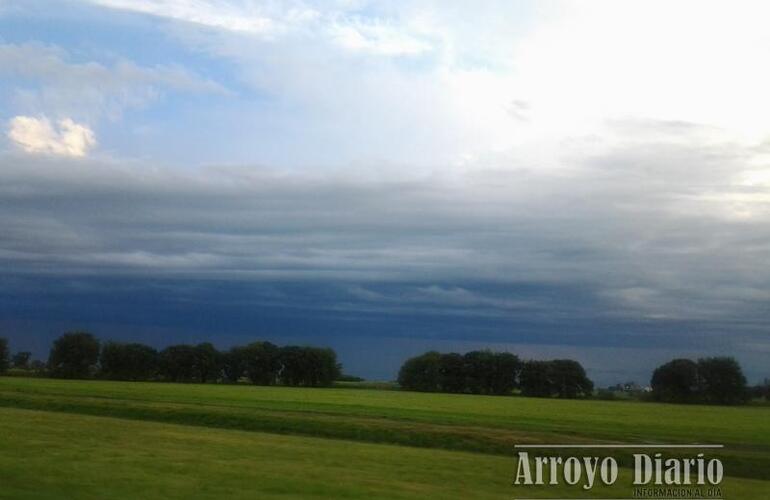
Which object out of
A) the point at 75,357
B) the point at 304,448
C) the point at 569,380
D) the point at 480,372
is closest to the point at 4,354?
the point at 75,357

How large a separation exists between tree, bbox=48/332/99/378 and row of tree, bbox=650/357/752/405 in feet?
255

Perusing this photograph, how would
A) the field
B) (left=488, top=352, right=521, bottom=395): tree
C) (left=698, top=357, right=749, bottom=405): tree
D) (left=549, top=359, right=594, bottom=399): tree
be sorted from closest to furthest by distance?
the field < (left=698, top=357, right=749, bottom=405): tree < (left=549, top=359, right=594, bottom=399): tree < (left=488, top=352, right=521, bottom=395): tree

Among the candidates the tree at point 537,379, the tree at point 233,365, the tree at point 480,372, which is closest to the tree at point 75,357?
the tree at point 233,365

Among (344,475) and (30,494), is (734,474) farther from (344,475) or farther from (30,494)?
(30,494)

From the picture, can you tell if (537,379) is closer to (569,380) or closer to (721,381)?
(569,380)

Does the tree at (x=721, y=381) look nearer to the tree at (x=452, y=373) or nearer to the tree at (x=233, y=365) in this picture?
the tree at (x=452, y=373)

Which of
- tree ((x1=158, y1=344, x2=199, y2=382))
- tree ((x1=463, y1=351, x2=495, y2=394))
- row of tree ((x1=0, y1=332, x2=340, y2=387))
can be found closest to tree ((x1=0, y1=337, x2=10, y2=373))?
row of tree ((x1=0, y1=332, x2=340, y2=387))

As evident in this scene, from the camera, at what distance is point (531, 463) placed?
28328 millimetres

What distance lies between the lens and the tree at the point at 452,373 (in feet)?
387

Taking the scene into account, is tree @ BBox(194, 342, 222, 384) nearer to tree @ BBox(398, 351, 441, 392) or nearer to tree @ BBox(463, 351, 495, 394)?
tree @ BBox(398, 351, 441, 392)

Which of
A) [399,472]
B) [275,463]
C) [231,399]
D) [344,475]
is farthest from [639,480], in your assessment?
[231,399]

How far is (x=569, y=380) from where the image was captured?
109 m

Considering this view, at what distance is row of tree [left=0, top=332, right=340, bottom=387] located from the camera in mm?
125438

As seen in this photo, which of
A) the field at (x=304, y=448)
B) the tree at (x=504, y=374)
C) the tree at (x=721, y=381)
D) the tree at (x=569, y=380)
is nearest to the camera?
the field at (x=304, y=448)
